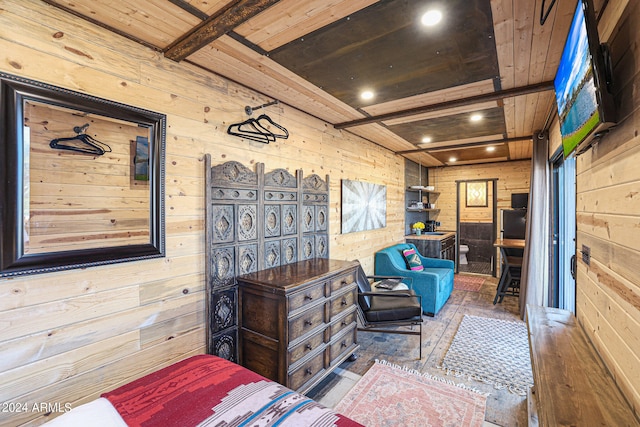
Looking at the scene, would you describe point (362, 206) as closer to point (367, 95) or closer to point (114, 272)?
point (367, 95)

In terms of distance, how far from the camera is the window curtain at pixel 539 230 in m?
3.75

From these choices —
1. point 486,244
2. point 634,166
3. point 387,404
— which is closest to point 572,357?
point 634,166

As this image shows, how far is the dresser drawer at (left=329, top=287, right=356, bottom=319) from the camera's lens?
259 centimetres

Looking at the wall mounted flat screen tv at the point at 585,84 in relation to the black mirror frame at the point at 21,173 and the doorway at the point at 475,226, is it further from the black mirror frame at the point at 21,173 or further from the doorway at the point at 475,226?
the doorway at the point at 475,226

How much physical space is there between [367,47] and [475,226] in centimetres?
649

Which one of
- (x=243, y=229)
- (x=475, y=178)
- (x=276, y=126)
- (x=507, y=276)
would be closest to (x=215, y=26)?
(x=276, y=126)

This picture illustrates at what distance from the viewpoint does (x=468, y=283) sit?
5.89m

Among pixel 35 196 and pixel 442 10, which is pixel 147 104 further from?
pixel 442 10

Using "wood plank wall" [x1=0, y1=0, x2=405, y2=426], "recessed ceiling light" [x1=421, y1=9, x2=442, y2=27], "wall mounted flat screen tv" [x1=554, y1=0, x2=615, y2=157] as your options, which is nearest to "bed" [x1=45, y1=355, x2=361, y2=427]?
"wood plank wall" [x1=0, y1=0, x2=405, y2=426]

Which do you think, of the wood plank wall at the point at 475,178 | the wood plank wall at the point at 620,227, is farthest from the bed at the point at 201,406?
the wood plank wall at the point at 475,178

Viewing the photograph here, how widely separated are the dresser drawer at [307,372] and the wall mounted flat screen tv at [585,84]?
88.2 inches

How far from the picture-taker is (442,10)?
1.54 m

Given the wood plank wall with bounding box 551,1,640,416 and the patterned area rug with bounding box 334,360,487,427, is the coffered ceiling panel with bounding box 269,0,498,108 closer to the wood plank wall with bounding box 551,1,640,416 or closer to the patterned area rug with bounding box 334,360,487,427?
the wood plank wall with bounding box 551,1,640,416

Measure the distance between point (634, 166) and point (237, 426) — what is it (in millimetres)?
1737
